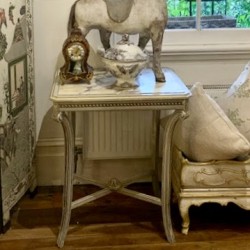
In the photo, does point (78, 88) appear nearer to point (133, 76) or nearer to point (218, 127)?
point (133, 76)

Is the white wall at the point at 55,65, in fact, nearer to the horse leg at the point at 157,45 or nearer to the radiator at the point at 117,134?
the radiator at the point at 117,134

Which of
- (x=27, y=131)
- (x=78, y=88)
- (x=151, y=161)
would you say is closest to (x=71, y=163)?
(x=78, y=88)

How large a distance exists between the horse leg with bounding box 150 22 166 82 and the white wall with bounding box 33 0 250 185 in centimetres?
43

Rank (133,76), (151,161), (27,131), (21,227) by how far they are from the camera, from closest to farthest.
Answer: (133,76) → (21,227) → (27,131) → (151,161)

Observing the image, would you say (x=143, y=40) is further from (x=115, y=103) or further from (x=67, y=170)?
(x=67, y=170)

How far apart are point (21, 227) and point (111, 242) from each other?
1.56 ft

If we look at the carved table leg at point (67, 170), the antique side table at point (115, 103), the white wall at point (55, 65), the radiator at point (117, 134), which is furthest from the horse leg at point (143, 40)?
the carved table leg at point (67, 170)

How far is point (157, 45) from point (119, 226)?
3.00 feet

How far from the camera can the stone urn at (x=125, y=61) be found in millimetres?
2396

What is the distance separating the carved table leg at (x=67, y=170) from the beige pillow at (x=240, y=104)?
781 millimetres

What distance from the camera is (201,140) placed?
254 centimetres

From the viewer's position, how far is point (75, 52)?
2.52 metres

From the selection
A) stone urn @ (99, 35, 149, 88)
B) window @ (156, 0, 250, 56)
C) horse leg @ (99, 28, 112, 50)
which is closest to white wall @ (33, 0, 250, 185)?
window @ (156, 0, 250, 56)

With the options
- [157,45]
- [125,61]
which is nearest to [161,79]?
[157,45]
